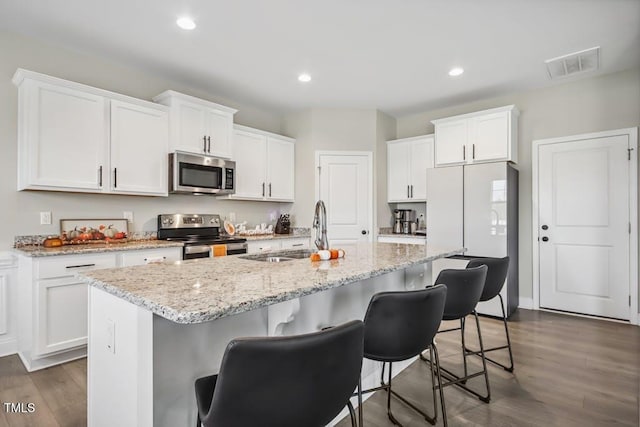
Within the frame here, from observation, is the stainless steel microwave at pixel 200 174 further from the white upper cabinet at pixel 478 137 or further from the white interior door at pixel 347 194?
the white upper cabinet at pixel 478 137

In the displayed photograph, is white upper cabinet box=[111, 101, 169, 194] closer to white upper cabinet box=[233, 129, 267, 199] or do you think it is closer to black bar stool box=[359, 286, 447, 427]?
white upper cabinet box=[233, 129, 267, 199]

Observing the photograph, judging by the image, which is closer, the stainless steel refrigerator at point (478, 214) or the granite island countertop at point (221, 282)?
the granite island countertop at point (221, 282)

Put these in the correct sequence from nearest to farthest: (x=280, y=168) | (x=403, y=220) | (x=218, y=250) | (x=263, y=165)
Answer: (x=218, y=250)
(x=263, y=165)
(x=280, y=168)
(x=403, y=220)

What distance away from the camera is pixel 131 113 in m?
3.24

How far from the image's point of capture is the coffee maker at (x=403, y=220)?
503cm

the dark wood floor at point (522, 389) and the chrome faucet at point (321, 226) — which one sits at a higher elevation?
the chrome faucet at point (321, 226)

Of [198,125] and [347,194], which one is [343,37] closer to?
[198,125]

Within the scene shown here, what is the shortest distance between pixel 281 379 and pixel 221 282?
53cm

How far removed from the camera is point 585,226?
3783 mm

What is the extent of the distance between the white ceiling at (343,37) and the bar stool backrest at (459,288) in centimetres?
195

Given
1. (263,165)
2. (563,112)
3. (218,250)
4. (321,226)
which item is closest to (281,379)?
(321,226)

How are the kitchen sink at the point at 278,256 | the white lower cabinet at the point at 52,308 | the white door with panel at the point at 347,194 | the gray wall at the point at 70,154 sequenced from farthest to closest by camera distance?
the white door with panel at the point at 347,194 → the gray wall at the point at 70,154 → the white lower cabinet at the point at 52,308 → the kitchen sink at the point at 278,256

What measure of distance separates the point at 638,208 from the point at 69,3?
17.7ft

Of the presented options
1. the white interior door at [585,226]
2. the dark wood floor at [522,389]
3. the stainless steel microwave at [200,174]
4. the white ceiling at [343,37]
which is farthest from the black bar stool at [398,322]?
the white interior door at [585,226]
